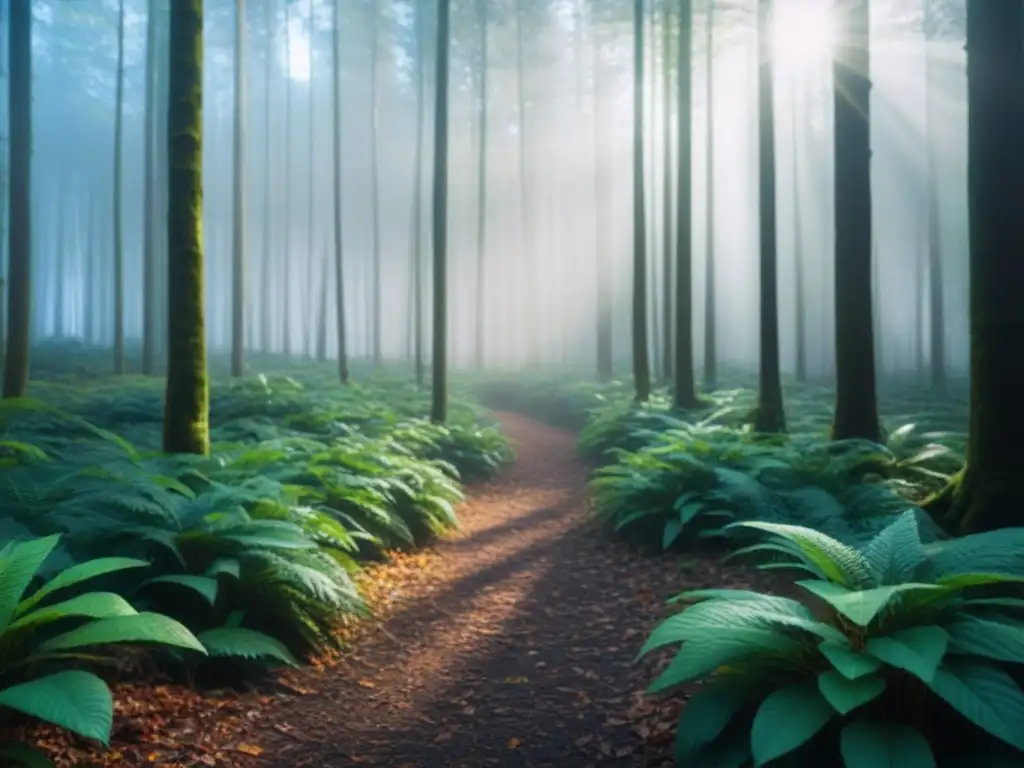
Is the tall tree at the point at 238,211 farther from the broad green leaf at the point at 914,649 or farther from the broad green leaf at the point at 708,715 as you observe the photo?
the broad green leaf at the point at 914,649

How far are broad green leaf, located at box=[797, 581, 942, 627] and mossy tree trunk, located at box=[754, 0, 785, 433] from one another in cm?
880

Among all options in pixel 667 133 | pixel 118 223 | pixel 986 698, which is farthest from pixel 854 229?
pixel 118 223

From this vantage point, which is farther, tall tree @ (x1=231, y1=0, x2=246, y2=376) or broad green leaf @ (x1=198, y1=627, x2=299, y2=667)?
tall tree @ (x1=231, y1=0, x2=246, y2=376)

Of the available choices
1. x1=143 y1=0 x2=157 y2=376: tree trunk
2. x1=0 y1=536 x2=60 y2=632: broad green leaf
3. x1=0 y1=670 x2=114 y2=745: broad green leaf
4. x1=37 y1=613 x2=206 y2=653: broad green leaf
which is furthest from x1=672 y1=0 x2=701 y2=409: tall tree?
x1=143 y1=0 x2=157 y2=376: tree trunk

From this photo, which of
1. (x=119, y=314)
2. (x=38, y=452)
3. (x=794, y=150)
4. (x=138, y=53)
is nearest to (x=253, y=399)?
(x=38, y=452)

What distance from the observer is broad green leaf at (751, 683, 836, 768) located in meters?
2.55

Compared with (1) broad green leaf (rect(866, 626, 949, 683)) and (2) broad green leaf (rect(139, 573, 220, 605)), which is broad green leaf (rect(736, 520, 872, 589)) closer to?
(1) broad green leaf (rect(866, 626, 949, 683))

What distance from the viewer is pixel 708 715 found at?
9.99ft

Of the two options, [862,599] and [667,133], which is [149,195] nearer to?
[667,133]

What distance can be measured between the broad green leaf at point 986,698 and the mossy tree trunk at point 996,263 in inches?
117

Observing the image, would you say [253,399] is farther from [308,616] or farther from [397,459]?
[308,616]

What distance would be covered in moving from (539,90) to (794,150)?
11.5 m

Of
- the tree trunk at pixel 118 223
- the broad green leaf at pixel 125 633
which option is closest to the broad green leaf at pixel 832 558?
the broad green leaf at pixel 125 633

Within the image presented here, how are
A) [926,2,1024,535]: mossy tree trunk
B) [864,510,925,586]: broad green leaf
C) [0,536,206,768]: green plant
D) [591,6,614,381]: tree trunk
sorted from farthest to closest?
[591,6,614,381]: tree trunk
[926,2,1024,535]: mossy tree trunk
[864,510,925,586]: broad green leaf
[0,536,206,768]: green plant
